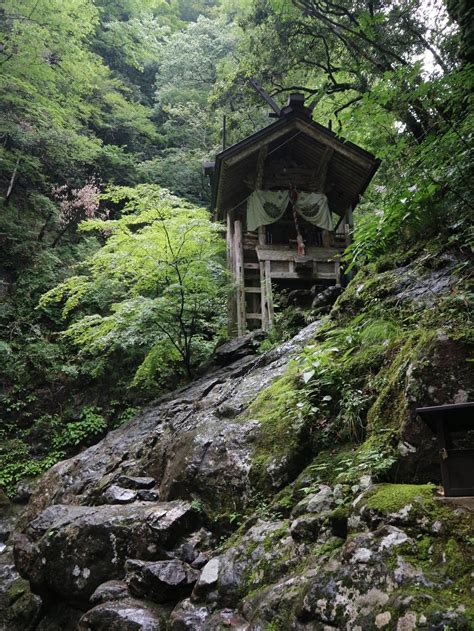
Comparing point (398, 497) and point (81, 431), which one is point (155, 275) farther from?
point (398, 497)

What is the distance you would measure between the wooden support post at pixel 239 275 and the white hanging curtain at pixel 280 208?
49 centimetres

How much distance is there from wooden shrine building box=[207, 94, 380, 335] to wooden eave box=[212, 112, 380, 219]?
0.10 ft

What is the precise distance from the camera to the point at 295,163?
1583cm

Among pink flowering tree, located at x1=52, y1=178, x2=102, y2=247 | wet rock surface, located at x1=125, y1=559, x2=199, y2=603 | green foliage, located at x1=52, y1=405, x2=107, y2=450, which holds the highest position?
pink flowering tree, located at x1=52, y1=178, x2=102, y2=247

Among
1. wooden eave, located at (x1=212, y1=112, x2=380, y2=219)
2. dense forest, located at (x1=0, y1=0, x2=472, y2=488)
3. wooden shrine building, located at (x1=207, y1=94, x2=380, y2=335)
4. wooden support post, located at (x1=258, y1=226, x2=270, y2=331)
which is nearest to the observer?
dense forest, located at (x1=0, y1=0, x2=472, y2=488)

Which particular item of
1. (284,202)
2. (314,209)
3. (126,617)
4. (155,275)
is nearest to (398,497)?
(126,617)

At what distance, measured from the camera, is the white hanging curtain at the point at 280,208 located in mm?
14781

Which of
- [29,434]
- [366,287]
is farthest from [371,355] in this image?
[29,434]

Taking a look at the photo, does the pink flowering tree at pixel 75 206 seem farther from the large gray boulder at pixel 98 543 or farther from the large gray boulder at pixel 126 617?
the large gray boulder at pixel 126 617

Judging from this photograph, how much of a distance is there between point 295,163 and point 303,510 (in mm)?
13718

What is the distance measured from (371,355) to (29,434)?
40.8 feet

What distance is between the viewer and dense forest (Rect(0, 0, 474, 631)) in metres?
3.49

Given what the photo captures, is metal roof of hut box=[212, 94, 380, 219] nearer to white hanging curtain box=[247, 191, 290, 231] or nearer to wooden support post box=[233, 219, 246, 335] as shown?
white hanging curtain box=[247, 191, 290, 231]

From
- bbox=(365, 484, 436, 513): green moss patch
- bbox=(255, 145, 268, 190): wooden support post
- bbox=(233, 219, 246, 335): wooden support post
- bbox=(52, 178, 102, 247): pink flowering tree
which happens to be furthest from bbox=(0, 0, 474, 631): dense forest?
bbox=(52, 178, 102, 247): pink flowering tree
